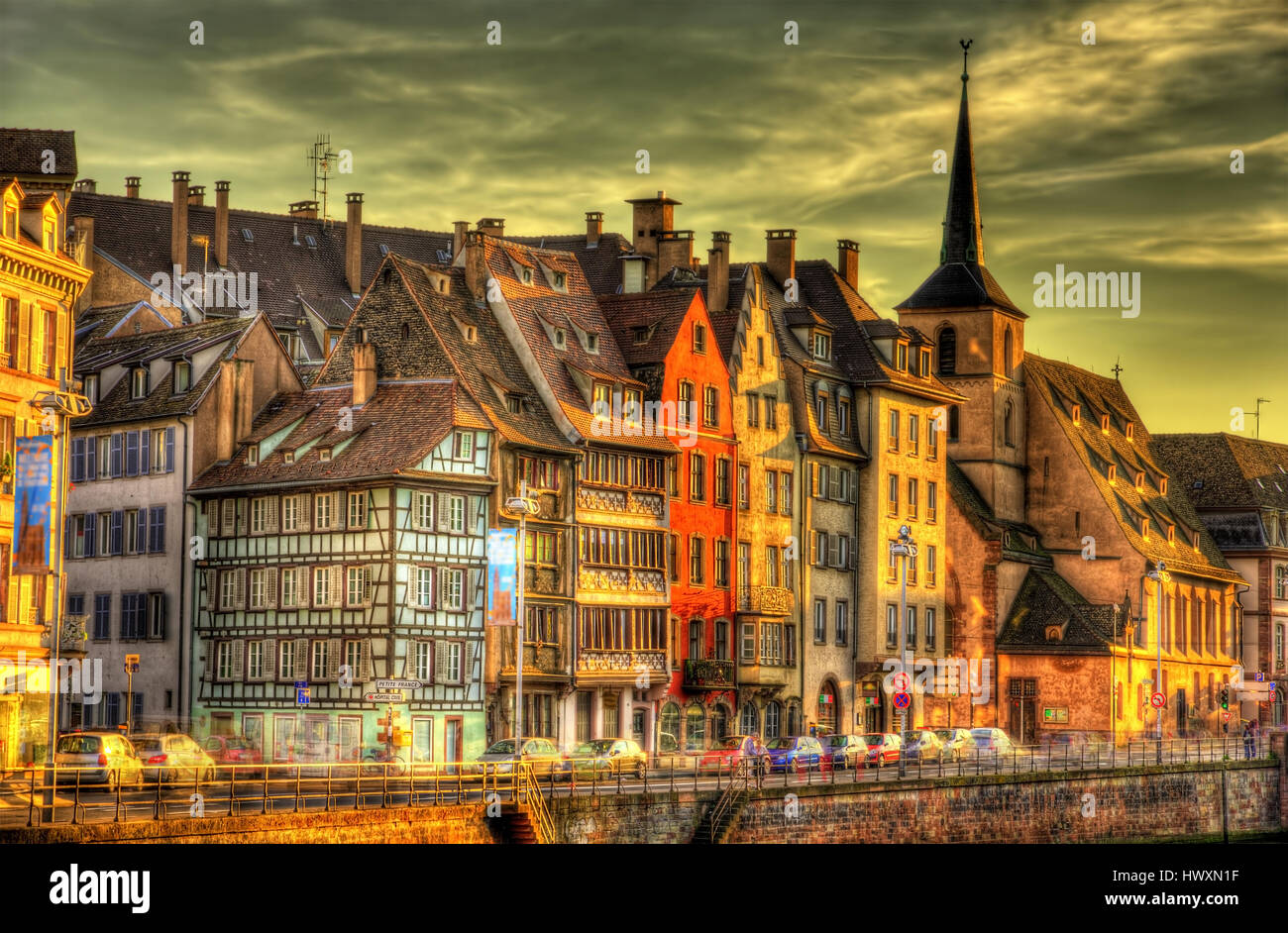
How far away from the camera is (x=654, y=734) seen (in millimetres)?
85312

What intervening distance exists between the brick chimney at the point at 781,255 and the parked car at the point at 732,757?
961 inches

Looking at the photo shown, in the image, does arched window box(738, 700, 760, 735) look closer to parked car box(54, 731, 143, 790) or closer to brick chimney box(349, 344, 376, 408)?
brick chimney box(349, 344, 376, 408)

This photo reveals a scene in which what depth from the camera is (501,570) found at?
77.7 metres

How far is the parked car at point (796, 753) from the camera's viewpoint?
7444 cm

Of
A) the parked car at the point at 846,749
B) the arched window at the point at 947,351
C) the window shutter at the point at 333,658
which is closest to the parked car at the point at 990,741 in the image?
the parked car at the point at 846,749

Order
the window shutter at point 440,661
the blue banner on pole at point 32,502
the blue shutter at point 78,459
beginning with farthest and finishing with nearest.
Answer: the blue shutter at point 78,459
the window shutter at point 440,661
the blue banner on pole at point 32,502

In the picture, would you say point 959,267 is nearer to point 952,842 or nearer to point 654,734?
point 654,734

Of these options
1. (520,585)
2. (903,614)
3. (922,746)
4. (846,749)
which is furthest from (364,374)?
(903,614)

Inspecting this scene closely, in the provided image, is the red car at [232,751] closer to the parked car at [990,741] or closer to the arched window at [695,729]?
the arched window at [695,729]

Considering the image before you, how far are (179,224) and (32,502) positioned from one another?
39242mm

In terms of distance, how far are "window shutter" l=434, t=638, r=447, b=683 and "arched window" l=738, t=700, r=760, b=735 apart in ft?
50.6

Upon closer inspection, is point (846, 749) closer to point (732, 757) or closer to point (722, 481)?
point (732, 757)

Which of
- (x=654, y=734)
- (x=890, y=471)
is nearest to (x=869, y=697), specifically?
(x=890, y=471)
